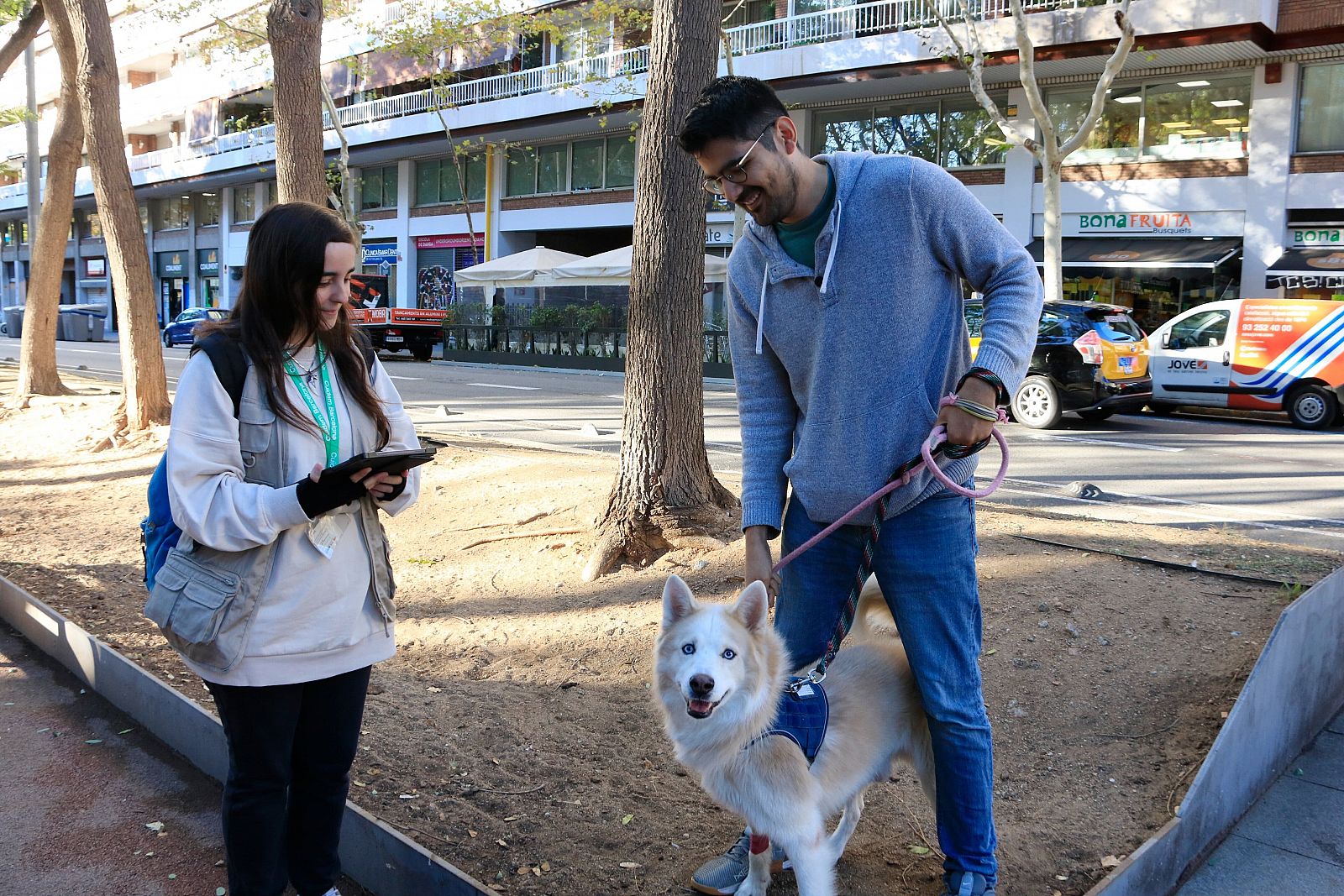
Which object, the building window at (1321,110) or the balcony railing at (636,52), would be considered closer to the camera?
the building window at (1321,110)

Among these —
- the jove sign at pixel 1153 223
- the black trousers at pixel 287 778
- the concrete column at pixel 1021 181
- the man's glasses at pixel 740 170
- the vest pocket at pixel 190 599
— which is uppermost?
the concrete column at pixel 1021 181

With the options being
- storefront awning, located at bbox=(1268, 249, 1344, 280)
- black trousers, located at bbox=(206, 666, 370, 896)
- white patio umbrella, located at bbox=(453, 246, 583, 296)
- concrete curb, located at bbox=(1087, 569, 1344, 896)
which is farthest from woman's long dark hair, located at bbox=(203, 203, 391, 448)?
white patio umbrella, located at bbox=(453, 246, 583, 296)

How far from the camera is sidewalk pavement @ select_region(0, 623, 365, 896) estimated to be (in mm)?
3281

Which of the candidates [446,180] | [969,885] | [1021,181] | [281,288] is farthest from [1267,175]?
[446,180]

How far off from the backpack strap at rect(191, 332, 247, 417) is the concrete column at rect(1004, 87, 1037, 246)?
2479 centimetres

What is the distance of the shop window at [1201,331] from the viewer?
15906mm

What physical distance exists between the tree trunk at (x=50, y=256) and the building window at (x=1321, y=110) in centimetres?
2269

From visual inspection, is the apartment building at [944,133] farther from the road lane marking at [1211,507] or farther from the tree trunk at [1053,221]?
the road lane marking at [1211,507]

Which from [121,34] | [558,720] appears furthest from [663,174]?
[121,34]

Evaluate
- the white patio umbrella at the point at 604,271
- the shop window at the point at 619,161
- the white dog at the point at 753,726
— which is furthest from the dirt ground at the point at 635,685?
the shop window at the point at 619,161

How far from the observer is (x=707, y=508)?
6.41 metres

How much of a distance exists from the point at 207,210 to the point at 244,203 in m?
4.04

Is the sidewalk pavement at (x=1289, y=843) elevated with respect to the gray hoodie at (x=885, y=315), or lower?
lower

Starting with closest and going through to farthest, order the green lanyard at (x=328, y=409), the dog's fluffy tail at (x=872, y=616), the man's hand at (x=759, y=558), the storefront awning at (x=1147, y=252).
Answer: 1. the green lanyard at (x=328, y=409)
2. the man's hand at (x=759, y=558)
3. the dog's fluffy tail at (x=872, y=616)
4. the storefront awning at (x=1147, y=252)
